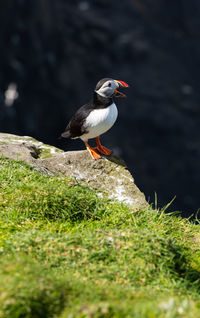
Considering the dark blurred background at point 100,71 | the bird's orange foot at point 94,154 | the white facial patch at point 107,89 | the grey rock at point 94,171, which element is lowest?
the dark blurred background at point 100,71

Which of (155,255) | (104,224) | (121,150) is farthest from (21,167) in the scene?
(121,150)

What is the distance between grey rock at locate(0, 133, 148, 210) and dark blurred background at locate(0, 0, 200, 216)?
1504 inches

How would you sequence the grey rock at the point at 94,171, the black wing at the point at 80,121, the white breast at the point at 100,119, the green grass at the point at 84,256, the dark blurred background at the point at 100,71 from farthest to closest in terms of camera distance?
the dark blurred background at the point at 100,71, the black wing at the point at 80,121, the white breast at the point at 100,119, the grey rock at the point at 94,171, the green grass at the point at 84,256

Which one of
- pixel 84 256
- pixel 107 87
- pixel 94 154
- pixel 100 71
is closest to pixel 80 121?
pixel 94 154

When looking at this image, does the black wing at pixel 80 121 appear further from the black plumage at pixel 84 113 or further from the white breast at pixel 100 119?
the white breast at pixel 100 119

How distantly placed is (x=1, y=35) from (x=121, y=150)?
20701mm

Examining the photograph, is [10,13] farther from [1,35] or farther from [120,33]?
[120,33]

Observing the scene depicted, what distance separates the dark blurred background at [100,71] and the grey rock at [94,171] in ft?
125

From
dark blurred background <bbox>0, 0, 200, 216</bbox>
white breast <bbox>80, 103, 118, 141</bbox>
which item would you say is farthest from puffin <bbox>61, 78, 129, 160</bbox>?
dark blurred background <bbox>0, 0, 200, 216</bbox>

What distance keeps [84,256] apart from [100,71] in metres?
49.1

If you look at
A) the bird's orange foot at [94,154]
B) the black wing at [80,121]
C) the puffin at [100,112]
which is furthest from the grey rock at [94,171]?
the black wing at [80,121]

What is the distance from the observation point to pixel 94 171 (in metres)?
7.81

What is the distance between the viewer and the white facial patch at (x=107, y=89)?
8.05 metres

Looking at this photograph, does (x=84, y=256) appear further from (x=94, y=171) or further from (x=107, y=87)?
(x=107, y=87)
